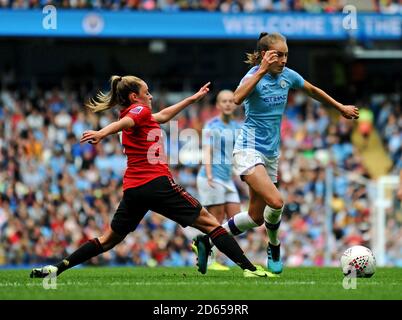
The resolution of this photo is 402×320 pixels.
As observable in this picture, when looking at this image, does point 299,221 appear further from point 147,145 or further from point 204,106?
point 147,145

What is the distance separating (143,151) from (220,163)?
4482 millimetres

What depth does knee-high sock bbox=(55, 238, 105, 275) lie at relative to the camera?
1020cm

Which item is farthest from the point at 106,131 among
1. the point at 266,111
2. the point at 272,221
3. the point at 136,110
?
the point at 272,221

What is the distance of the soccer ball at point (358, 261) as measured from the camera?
35.7 ft

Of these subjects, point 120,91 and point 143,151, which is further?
point 120,91

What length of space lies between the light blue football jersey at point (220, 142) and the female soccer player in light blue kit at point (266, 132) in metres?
2.90

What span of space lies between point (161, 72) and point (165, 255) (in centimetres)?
774

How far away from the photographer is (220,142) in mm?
14344

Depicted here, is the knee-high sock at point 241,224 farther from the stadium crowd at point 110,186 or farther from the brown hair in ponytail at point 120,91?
the stadium crowd at point 110,186

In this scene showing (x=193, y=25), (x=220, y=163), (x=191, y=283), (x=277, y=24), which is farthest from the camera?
(x=193, y=25)

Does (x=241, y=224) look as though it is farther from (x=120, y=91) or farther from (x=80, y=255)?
(x=120, y=91)

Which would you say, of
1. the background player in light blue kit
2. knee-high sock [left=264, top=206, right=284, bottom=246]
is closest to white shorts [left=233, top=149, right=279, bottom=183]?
knee-high sock [left=264, top=206, right=284, bottom=246]
